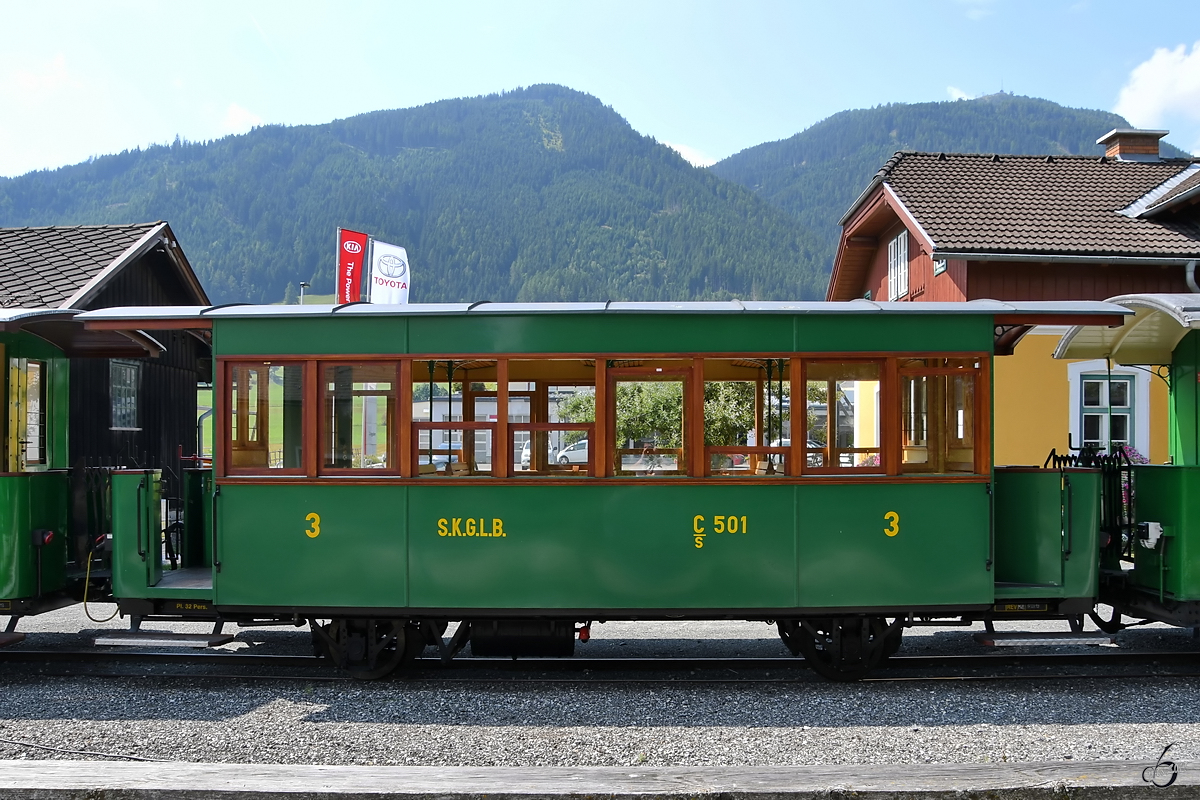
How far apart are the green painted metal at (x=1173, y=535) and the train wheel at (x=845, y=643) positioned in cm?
224

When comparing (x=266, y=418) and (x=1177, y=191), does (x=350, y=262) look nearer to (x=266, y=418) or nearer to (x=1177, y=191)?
(x=266, y=418)

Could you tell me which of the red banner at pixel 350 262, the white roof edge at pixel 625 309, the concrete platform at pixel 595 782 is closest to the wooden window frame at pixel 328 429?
the white roof edge at pixel 625 309

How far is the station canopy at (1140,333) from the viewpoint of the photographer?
7.09 meters

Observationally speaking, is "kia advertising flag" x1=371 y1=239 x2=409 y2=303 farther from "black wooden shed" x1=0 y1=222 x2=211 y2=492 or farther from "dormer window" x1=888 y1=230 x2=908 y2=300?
"dormer window" x1=888 y1=230 x2=908 y2=300

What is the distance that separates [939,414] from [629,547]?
2.63 meters

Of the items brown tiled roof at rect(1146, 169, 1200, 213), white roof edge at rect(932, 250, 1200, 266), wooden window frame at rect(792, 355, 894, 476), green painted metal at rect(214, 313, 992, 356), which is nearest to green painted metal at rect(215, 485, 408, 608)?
green painted metal at rect(214, 313, 992, 356)

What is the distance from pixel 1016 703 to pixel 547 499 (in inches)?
146

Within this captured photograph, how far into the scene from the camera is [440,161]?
180 m

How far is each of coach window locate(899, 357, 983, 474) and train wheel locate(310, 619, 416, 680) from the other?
13.7ft

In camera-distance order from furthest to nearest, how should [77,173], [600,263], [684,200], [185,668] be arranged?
[77,173] → [684,200] → [600,263] → [185,668]

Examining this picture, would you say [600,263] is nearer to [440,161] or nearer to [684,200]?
[684,200]

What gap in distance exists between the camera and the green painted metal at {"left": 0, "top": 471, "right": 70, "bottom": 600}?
23.7 ft

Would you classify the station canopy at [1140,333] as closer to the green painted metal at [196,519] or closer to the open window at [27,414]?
the green painted metal at [196,519]

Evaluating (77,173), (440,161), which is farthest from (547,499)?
(77,173)
